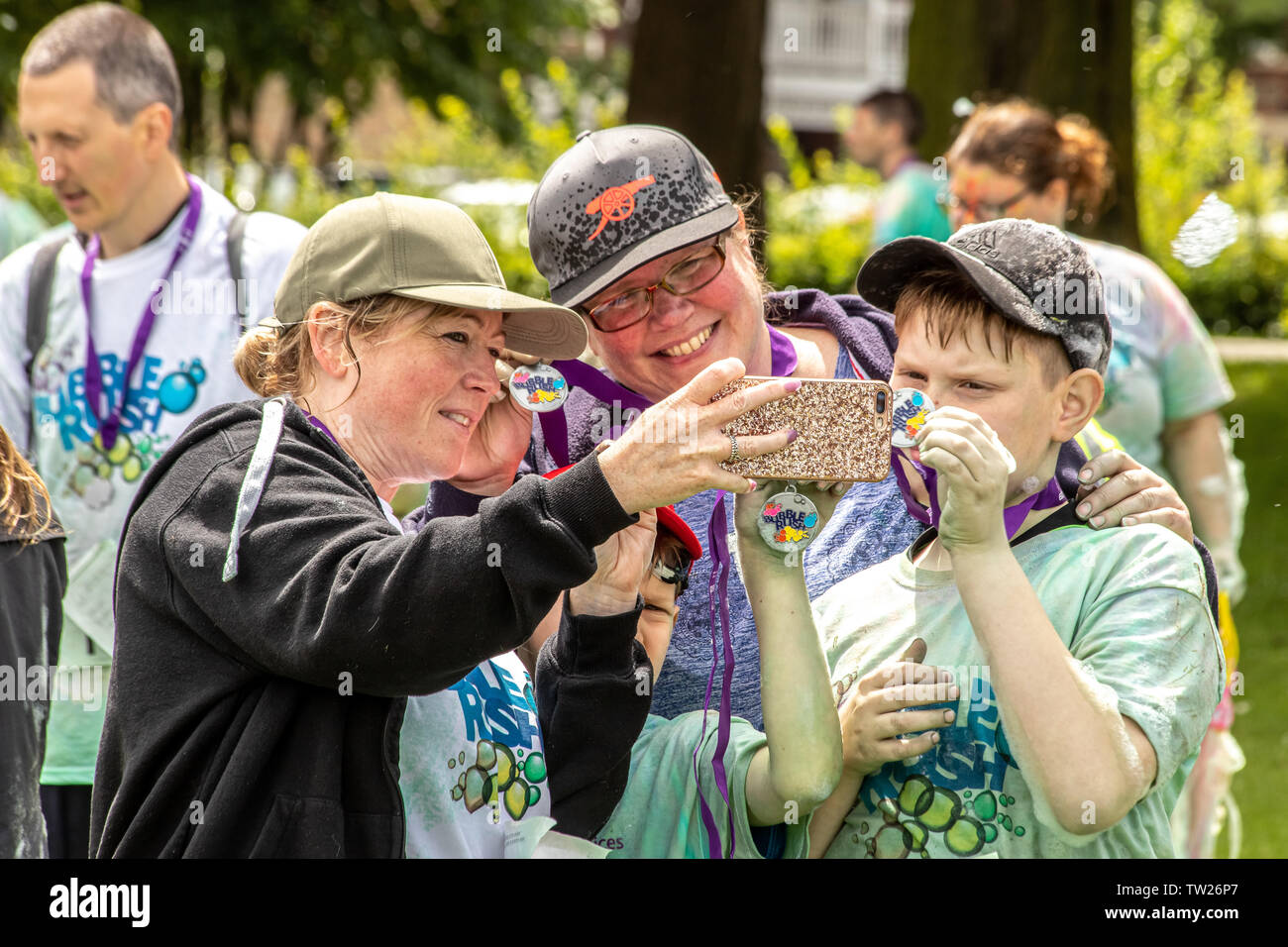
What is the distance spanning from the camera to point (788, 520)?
204cm

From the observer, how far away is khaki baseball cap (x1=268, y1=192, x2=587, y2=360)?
207 cm

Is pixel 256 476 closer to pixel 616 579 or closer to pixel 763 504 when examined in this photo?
pixel 616 579

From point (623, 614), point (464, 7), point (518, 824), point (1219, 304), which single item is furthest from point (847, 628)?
point (464, 7)

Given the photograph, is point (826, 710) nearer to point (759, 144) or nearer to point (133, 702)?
point (133, 702)

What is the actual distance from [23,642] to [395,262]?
105cm

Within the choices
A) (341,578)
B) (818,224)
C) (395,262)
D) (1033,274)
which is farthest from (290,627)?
(818,224)

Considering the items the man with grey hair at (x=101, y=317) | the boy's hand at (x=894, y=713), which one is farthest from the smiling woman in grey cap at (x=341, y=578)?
the man with grey hair at (x=101, y=317)

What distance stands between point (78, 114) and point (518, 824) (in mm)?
2709

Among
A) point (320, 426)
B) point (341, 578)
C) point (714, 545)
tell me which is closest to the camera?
point (341, 578)

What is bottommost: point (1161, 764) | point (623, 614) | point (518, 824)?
point (518, 824)

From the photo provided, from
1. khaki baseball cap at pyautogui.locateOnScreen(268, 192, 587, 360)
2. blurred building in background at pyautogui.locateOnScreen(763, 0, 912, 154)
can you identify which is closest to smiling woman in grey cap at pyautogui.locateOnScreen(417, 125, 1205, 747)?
khaki baseball cap at pyautogui.locateOnScreen(268, 192, 587, 360)

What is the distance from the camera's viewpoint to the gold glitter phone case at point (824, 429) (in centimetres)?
188

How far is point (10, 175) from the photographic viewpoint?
16.5 metres

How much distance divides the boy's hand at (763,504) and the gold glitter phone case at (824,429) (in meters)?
0.09
